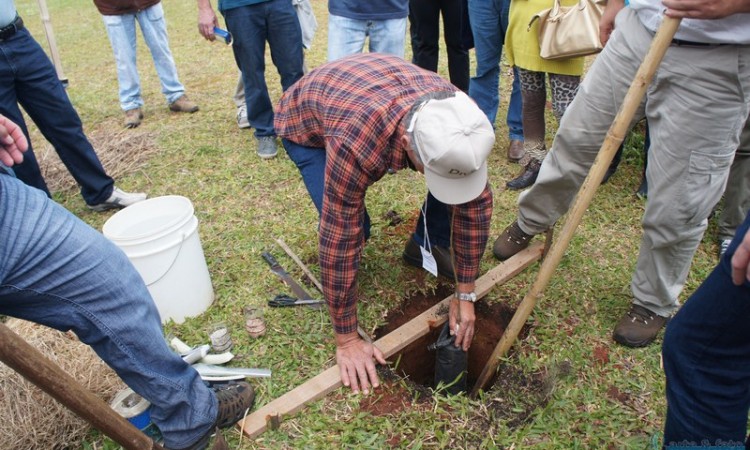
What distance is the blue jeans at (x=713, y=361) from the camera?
136cm

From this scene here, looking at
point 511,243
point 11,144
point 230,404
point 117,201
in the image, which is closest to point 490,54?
point 511,243

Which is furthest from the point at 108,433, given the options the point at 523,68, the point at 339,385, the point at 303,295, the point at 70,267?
the point at 523,68

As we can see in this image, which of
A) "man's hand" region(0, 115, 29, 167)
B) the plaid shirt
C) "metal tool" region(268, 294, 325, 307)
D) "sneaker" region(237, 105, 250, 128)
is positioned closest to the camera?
"man's hand" region(0, 115, 29, 167)

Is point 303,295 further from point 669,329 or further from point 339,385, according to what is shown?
point 669,329

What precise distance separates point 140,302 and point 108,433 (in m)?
0.41

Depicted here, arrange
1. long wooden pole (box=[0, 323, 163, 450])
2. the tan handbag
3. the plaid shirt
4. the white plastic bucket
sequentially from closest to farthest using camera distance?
long wooden pole (box=[0, 323, 163, 450]) < the plaid shirt < the white plastic bucket < the tan handbag

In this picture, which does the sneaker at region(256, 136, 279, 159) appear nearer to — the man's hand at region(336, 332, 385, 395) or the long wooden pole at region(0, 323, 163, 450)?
the man's hand at region(336, 332, 385, 395)

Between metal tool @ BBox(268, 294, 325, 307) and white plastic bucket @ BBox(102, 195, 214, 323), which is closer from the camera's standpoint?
white plastic bucket @ BBox(102, 195, 214, 323)

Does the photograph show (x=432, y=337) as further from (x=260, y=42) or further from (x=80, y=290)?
(x=260, y=42)

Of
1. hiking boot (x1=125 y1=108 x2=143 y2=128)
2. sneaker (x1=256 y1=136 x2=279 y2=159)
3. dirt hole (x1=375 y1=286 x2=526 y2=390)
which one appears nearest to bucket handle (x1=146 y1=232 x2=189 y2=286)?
dirt hole (x1=375 y1=286 x2=526 y2=390)

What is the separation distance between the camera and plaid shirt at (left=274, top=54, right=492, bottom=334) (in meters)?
2.00

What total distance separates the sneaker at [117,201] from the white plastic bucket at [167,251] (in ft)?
3.85

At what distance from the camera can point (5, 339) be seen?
1.31 metres

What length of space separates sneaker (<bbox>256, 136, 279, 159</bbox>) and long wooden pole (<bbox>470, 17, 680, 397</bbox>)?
2.77 metres
